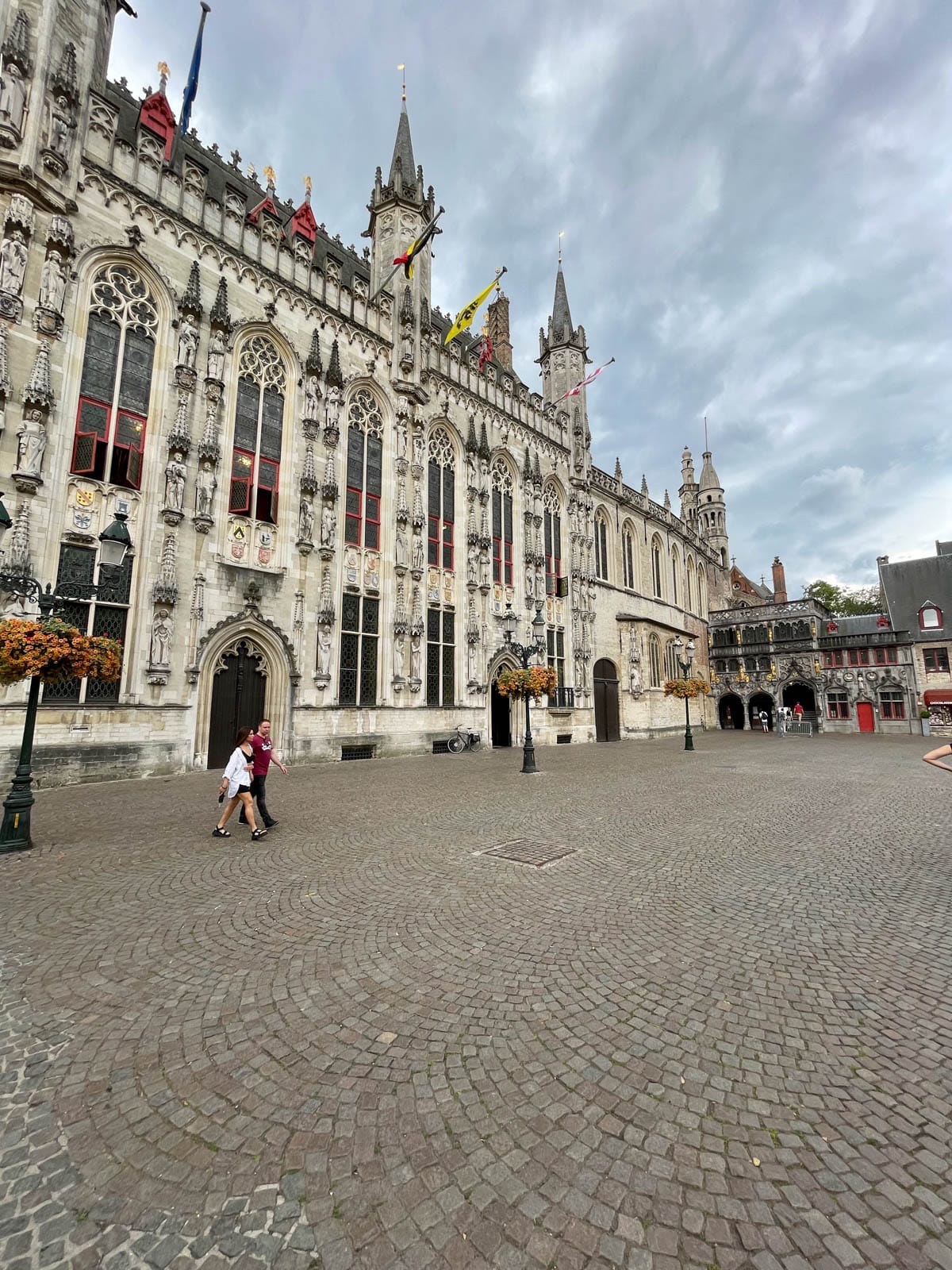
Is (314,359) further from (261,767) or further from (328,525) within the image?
(261,767)

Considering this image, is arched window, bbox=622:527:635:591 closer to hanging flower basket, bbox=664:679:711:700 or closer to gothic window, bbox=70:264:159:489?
hanging flower basket, bbox=664:679:711:700

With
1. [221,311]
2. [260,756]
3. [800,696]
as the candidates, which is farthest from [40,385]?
[800,696]

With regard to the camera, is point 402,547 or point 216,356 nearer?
point 216,356

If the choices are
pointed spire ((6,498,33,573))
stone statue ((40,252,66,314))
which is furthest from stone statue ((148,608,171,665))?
stone statue ((40,252,66,314))

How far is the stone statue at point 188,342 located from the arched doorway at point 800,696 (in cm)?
4574

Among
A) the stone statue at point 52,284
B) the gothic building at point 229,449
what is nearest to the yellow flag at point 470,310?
the gothic building at point 229,449

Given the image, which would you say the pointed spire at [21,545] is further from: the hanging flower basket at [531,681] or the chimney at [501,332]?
the chimney at [501,332]

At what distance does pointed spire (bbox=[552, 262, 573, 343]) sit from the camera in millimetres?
31891

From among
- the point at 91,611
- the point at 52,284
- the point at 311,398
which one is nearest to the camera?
the point at 52,284

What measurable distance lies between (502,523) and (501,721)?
989cm

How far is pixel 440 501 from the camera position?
23.3 metres

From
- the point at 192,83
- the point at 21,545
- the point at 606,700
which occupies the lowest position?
the point at 606,700

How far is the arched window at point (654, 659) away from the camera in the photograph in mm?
33906

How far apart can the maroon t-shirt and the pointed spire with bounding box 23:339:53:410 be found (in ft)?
36.7
